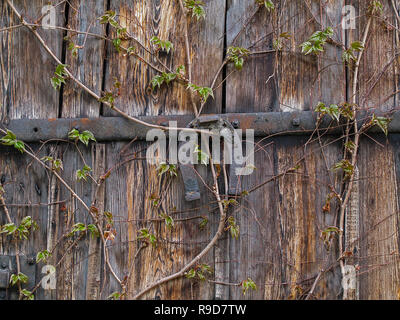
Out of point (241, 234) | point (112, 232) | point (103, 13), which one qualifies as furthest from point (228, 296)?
point (103, 13)

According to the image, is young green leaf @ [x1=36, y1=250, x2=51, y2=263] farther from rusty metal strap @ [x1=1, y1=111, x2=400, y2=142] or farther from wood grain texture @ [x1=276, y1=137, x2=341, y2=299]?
wood grain texture @ [x1=276, y1=137, x2=341, y2=299]

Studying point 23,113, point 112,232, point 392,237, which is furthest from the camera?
point 23,113

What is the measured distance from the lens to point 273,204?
1833 millimetres

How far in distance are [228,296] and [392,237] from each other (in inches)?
25.6

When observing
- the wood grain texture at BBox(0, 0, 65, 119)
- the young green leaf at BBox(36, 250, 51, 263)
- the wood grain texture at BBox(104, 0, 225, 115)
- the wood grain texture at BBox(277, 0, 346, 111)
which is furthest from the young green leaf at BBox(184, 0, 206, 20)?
the young green leaf at BBox(36, 250, 51, 263)

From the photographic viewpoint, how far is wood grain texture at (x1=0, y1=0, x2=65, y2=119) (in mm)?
2016

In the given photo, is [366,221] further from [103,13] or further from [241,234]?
[103,13]

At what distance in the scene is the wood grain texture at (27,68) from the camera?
2016mm

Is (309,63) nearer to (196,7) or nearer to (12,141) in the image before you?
(196,7)

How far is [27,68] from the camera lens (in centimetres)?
204

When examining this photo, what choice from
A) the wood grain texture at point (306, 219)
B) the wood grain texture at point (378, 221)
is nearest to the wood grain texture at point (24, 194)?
the wood grain texture at point (306, 219)

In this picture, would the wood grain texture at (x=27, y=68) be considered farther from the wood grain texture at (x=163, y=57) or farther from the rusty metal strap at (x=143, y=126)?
the wood grain texture at (x=163, y=57)

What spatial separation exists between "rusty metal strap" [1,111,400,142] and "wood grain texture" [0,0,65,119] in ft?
0.23

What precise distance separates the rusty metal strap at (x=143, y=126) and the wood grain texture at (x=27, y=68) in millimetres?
69
